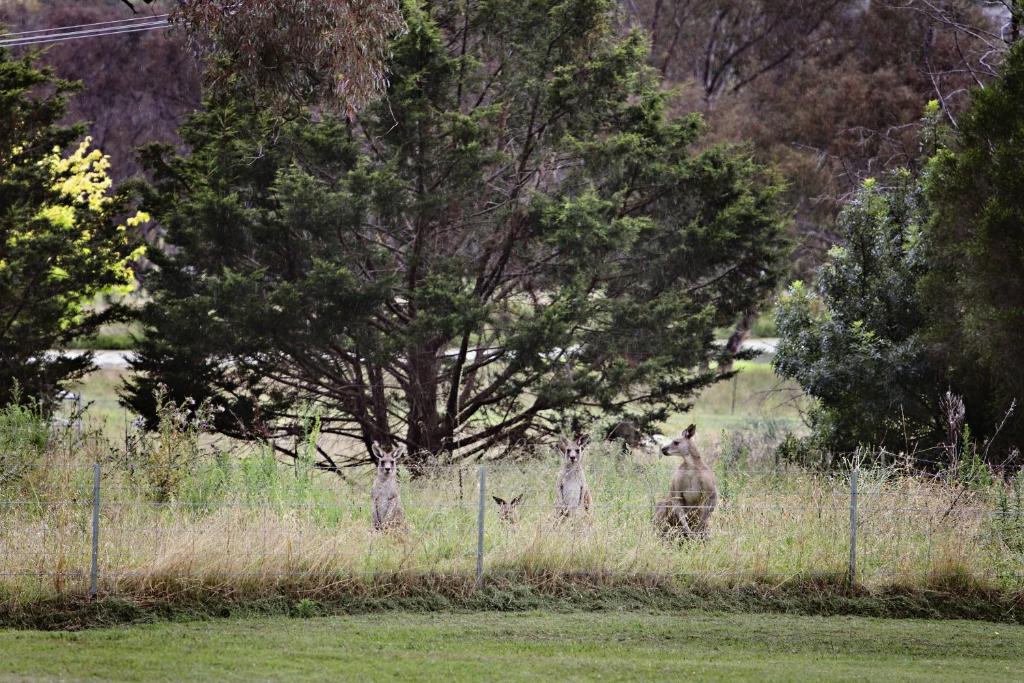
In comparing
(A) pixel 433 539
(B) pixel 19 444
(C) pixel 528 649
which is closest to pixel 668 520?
(A) pixel 433 539

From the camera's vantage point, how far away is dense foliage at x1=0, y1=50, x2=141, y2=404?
683 inches

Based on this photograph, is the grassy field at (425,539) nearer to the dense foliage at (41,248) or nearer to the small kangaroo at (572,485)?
the small kangaroo at (572,485)

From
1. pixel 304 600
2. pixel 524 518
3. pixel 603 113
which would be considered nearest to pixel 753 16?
pixel 603 113

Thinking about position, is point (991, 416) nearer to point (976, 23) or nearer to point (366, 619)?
point (366, 619)

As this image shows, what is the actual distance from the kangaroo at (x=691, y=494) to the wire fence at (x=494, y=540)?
0.19 ft

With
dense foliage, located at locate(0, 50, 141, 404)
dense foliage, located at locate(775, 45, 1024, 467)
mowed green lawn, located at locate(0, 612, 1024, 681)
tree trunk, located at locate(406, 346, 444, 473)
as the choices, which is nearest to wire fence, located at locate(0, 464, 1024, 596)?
mowed green lawn, located at locate(0, 612, 1024, 681)

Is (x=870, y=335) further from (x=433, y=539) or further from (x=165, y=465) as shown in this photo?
(x=165, y=465)

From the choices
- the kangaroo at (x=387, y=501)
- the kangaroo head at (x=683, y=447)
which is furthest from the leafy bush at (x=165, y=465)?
the kangaroo head at (x=683, y=447)

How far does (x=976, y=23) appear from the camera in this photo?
2956 centimetres

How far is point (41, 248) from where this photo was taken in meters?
17.5

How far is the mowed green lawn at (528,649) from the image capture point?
8.20m

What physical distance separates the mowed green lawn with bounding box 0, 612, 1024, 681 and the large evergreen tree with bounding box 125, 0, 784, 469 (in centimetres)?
658

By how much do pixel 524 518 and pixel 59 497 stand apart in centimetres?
442

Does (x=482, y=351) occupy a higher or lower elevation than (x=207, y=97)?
lower
